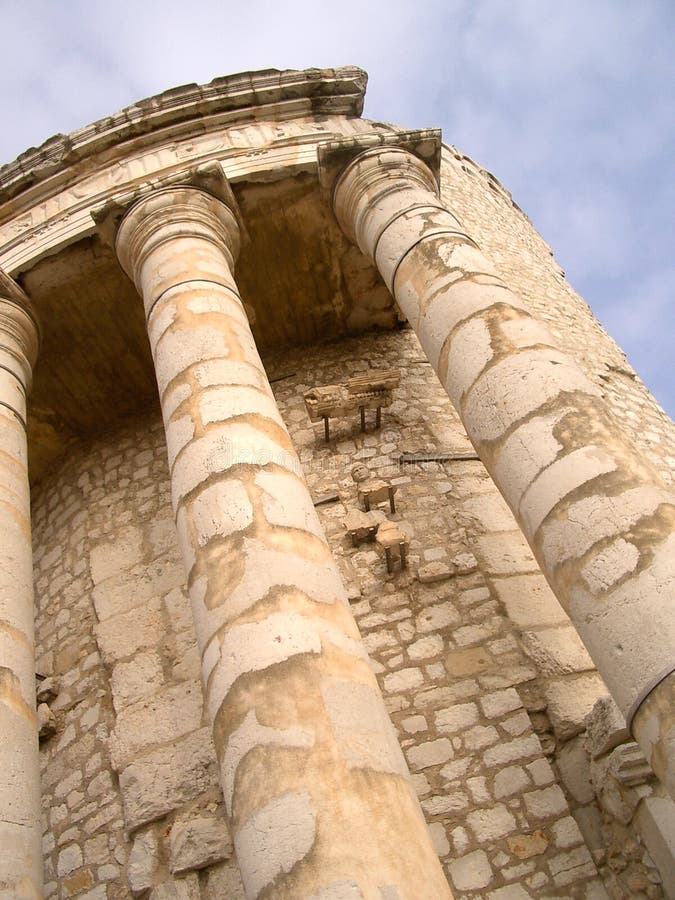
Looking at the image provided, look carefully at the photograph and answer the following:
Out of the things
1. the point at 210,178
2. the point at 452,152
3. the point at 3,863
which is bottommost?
the point at 3,863

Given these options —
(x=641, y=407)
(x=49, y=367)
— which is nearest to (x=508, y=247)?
(x=641, y=407)

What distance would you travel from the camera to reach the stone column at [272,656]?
258 cm

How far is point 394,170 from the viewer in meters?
6.38

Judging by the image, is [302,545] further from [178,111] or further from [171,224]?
[178,111]

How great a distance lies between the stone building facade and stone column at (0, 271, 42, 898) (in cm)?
2

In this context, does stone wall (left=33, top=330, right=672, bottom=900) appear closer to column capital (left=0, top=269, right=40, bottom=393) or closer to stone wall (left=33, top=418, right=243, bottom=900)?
stone wall (left=33, top=418, right=243, bottom=900)

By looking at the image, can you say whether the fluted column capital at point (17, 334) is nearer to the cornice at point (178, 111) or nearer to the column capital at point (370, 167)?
the cornice at point (178, 111)

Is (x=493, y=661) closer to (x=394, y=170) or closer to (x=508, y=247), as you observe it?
(x=394, y=170)

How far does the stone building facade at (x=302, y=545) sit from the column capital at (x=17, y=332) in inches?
1.4

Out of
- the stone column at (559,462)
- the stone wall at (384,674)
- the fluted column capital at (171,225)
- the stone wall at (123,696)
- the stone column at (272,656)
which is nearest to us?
the stone column at (272,656)

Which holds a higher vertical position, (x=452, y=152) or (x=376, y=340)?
(x=452, y=152)

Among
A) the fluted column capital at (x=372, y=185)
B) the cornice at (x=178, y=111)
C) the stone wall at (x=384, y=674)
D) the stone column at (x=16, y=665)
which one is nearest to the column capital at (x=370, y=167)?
the fluted column capital at (x=372, y=185)

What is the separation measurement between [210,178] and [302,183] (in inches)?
34.9

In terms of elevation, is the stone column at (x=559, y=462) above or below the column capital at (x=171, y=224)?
below
